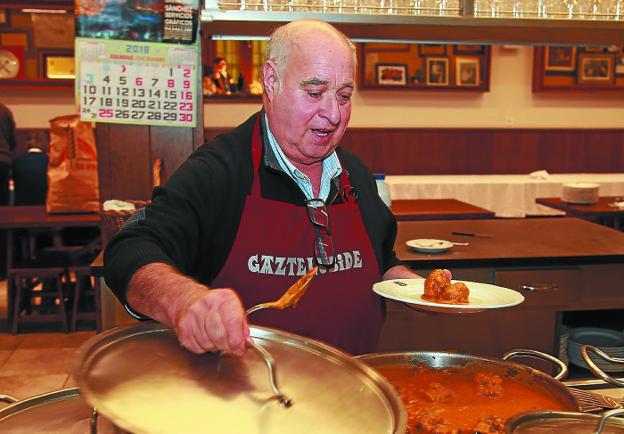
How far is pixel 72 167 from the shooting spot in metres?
5.61

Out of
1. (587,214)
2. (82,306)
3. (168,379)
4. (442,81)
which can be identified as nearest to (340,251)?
(168,379)

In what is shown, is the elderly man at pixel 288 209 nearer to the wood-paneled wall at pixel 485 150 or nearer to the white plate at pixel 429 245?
the white plate at pixel 429 245

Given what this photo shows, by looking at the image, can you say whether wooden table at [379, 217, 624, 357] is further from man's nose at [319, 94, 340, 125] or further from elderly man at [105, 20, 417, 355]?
man's nose at [319, 94, 340, 125]

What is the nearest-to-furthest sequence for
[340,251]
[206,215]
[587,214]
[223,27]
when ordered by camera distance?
1. [206,215]
2. [340,251]
3. [223,27]
4. [587,214]

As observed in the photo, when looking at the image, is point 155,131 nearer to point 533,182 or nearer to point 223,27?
point 223,27

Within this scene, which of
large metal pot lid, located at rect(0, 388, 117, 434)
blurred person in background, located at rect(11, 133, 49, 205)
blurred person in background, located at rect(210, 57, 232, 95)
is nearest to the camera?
large metal pot lid, located at rect(0, 388, 117, 434)

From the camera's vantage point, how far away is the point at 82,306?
6.02m

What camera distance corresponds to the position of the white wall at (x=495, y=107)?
8875 millimetres

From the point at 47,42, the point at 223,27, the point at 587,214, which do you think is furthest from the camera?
the point at 47,42

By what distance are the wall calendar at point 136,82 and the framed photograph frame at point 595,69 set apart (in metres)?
6.94

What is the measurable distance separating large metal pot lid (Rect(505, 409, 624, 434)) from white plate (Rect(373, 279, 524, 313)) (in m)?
0.60

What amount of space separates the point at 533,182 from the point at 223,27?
5081 millimetres

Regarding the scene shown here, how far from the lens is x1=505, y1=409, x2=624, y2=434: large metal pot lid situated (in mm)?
1254

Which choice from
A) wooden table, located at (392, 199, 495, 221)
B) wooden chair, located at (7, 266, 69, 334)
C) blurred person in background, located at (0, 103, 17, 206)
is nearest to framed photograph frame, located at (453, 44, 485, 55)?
wooden table, located at (392, 199, 495, 221)
